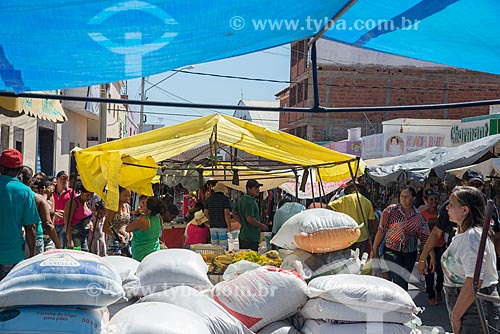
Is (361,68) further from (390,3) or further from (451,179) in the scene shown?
(390,3)

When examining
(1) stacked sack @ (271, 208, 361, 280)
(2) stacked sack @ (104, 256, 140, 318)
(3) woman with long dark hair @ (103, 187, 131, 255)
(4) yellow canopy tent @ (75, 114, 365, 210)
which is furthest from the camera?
(3) woman with long dark hair @ (103, 187, 131, 255)

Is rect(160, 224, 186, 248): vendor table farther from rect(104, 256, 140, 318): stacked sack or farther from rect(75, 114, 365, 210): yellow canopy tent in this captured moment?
rect(104, 256, 140, 318): stacked sack

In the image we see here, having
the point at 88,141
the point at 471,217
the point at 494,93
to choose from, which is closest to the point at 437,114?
the point at 494,93

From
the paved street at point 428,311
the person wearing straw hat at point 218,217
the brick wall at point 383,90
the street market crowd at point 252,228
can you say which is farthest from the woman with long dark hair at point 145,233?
the brick wall at point 383,90

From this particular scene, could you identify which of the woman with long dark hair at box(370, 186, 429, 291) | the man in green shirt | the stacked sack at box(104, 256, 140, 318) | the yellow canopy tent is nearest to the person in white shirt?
the stacked sack at box(104, 256, 140, 318)

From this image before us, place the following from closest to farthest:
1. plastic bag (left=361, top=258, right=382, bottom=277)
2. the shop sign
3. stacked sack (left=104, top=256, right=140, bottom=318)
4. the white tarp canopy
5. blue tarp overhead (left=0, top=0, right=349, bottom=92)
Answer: blue tarp overhead (left=0, top=0, right=349, bottom=92) → stacked sack (left=104, top=256, right=140, bottom=318) → plastic bag (left=361, top=258, right=382, bottom=277) → the white tarp canopy → the shop sign

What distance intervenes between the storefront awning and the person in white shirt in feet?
14.4

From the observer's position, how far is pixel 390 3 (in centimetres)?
305

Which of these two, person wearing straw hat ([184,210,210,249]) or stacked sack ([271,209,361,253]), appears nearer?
stacked sack ([271,209,361,253])

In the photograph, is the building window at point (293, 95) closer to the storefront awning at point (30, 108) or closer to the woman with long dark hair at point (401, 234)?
the woman with long dark hair at point (401, 234)

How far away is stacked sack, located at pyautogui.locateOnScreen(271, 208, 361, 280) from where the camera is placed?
4.49 m

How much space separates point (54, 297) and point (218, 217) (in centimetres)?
700

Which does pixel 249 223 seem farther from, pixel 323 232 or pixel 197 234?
pixel 323 232

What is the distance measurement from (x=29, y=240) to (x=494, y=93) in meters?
31.1
